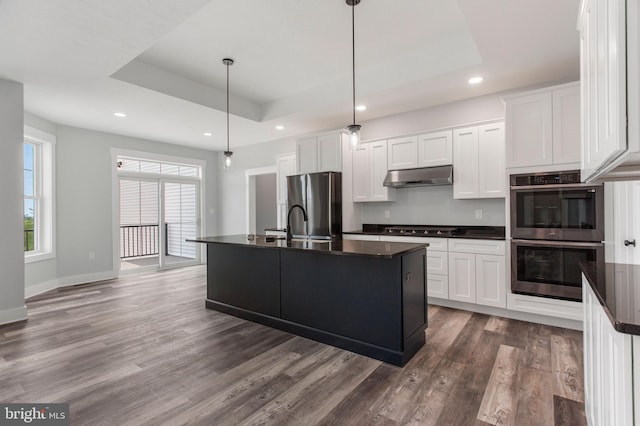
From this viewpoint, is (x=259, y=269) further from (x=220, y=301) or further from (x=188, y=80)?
(x=188, y=80)

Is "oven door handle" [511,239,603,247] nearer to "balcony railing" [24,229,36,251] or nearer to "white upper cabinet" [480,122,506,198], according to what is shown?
"white upper cabinet" [480,122,506,198]

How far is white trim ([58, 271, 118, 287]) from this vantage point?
522cm

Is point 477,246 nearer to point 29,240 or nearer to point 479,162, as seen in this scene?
point 479,162

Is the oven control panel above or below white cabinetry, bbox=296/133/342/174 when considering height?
below

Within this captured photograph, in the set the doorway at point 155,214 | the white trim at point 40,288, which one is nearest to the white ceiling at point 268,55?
the doorway at point 155,214

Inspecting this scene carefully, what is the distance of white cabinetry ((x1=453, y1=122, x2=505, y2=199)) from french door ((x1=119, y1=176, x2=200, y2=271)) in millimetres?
5061

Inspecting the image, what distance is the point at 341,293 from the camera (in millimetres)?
2838

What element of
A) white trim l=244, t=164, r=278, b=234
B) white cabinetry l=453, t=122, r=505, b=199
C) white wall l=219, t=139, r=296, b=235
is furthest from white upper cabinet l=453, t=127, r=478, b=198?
white trim l=244, t=164, r=278, b=234

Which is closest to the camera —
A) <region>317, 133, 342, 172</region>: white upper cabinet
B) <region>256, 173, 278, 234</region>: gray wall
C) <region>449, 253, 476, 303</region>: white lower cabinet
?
<region>449, 253, 476, 303</region>: white lower cabinet

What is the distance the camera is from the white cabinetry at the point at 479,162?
3807 mm

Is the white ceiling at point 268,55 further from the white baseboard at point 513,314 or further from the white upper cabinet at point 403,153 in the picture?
the white baseboard at point 513,314

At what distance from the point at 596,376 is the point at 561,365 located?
1390mm

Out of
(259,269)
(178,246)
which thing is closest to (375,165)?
(259,269)

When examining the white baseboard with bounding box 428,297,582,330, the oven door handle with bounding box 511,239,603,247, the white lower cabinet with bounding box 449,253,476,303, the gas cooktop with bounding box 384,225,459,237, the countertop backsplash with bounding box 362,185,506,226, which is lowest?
the white baseboard with bounding box 428,297,582,330
